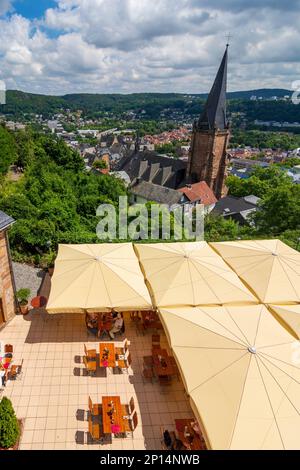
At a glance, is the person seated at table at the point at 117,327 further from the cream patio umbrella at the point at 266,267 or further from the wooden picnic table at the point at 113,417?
the cream patio umbrella at the point at 266,267

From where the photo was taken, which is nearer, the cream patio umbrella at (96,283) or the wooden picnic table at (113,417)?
the wooden picnic table at (113,417)

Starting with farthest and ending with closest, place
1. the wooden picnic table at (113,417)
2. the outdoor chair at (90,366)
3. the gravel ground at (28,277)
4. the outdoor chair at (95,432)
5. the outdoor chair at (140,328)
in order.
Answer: the gravel ground at (28,277)
the outdoor chair at (140,328)
the outdoor chair at (90,366)
the wooden picnic table at (113,417)
the outdoor chair at (95,432)

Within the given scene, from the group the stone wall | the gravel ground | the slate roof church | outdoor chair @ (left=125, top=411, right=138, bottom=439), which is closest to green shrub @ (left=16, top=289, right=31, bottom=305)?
the stone wall

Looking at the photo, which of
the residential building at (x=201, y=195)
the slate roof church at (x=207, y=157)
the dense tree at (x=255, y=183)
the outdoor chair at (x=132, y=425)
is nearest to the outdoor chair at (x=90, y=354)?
the outdoor chair at (x=132, y=425)

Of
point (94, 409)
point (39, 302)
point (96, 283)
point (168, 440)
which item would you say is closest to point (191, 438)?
point (168, 440)

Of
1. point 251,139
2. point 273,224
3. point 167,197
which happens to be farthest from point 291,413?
point 251,139

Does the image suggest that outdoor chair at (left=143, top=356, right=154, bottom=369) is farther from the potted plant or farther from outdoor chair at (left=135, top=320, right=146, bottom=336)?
the potted plant

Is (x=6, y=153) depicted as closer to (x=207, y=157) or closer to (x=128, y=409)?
(x=207, y=157)

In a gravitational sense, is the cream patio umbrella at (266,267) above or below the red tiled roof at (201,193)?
below

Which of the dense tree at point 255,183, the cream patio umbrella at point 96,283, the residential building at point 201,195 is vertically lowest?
the cream patio umbrella at point 96,283
